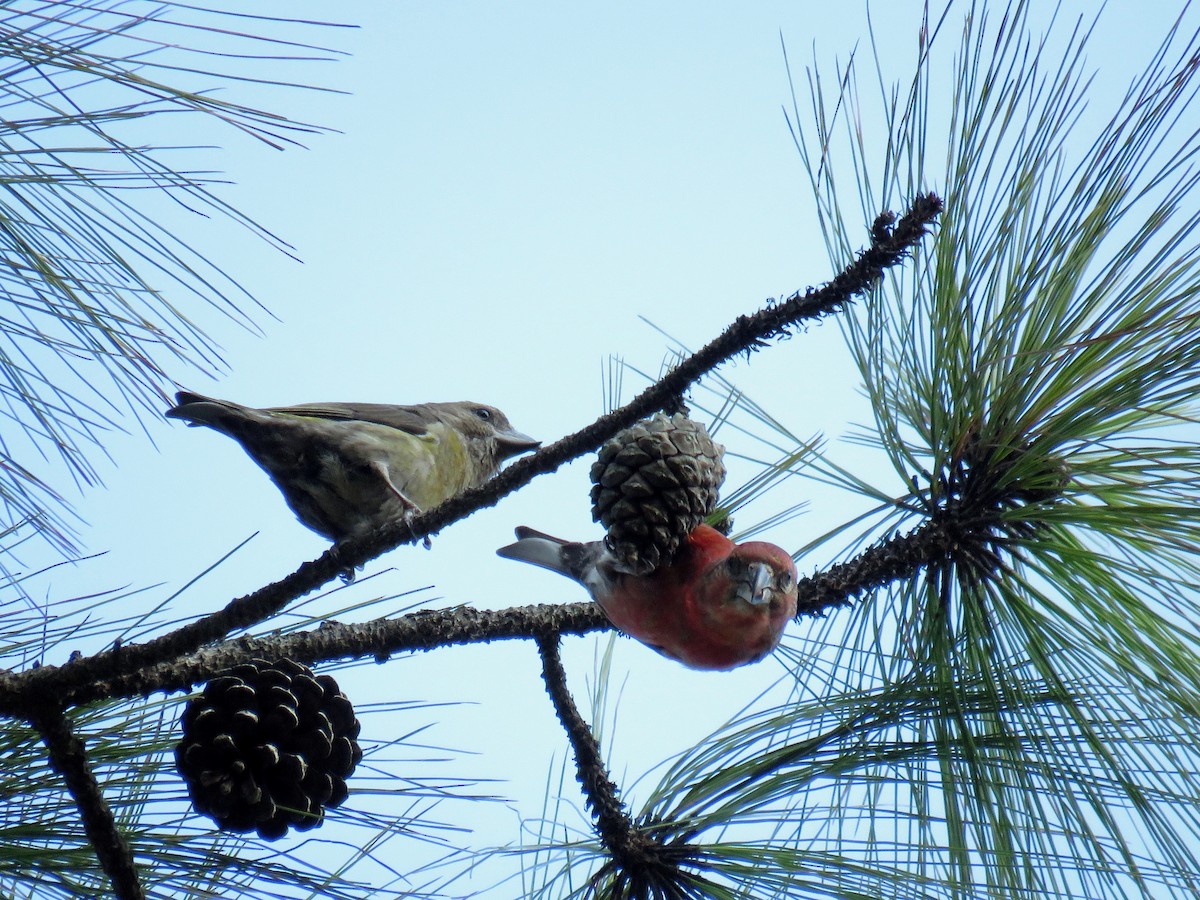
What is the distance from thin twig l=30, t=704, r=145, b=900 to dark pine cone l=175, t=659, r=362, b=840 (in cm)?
16

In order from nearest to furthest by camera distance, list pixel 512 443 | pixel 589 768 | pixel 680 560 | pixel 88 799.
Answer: pixel 88 799
pixel 680 560
pixel 589 768
pixel 512 443

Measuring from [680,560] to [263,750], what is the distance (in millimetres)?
734

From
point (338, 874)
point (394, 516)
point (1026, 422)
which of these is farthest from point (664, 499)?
point (394, 516)

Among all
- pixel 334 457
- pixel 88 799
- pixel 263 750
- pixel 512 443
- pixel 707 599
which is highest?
pixel 512 443

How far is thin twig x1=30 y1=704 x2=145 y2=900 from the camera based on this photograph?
55.7 inches

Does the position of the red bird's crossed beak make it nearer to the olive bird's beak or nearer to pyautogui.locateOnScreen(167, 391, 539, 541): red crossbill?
pyautogui.locateOnScreen(167, 391, 539, 541): red crossbill

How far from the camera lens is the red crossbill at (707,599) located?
5.36 feet

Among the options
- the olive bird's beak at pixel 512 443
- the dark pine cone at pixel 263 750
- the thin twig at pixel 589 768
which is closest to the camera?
the dark pine cone at pixel 263 750

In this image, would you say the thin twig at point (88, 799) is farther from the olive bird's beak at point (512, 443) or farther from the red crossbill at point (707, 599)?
the olive bird's beak at point (512, 443)

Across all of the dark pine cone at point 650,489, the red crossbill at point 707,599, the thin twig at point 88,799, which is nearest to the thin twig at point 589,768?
the red crossbill at point 707,599

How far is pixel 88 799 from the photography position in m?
1.44

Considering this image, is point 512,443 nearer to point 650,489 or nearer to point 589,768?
point 589,768

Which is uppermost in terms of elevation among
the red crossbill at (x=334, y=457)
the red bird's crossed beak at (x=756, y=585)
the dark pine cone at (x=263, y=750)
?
the red crossbill at (x=334, y=457)

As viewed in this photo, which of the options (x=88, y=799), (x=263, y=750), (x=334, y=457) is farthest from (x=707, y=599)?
(x=334, y=457)
